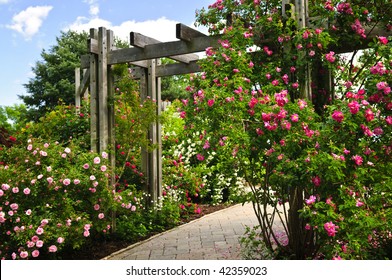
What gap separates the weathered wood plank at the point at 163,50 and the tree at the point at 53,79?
1661 centimetres

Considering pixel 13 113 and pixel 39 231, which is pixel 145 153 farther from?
pixel 13 113

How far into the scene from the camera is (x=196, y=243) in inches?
228

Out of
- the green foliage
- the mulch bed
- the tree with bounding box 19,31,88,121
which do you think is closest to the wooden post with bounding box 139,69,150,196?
the mulch bed

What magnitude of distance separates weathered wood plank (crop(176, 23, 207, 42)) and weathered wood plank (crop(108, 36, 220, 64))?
0.25 ft

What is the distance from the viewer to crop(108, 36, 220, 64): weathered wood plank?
5453 mm

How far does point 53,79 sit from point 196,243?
19.6 metres

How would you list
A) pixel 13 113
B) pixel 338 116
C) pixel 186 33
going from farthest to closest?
pixel 13 113 < pixel 186 33 < pixel 338 116

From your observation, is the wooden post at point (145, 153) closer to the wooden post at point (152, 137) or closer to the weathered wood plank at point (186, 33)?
the wooden post at point (152, 137)

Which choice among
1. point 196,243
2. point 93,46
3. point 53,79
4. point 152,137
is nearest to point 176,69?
point 152,137

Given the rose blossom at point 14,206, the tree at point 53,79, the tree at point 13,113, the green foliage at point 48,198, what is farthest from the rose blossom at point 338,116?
the tree at point 13,113

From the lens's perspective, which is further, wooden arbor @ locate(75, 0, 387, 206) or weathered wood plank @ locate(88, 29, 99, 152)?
weathered wood plank @ locate(88, 29, 99, 152)

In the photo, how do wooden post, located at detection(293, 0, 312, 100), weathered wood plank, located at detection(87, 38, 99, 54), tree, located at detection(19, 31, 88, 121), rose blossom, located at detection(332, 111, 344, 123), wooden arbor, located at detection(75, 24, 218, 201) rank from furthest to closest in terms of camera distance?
tree, located at detection(19, 31, 88, 121) → weathered wood plank, located at detection(87, 38, 99, 54) → wooden arbor, located at detection(75, 24, 218, 201) → wooden post, located at detection(293, 0, 312, 100) → rose blossom, located at detection(332, 111, 344, 123)

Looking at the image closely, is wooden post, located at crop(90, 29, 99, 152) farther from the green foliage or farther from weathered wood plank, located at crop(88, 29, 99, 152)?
the green foliage

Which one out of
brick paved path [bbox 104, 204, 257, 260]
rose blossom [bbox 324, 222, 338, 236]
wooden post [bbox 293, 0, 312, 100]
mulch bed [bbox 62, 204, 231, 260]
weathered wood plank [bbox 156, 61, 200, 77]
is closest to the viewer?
rose blossom [bbox 324, 222, 338, 236]
